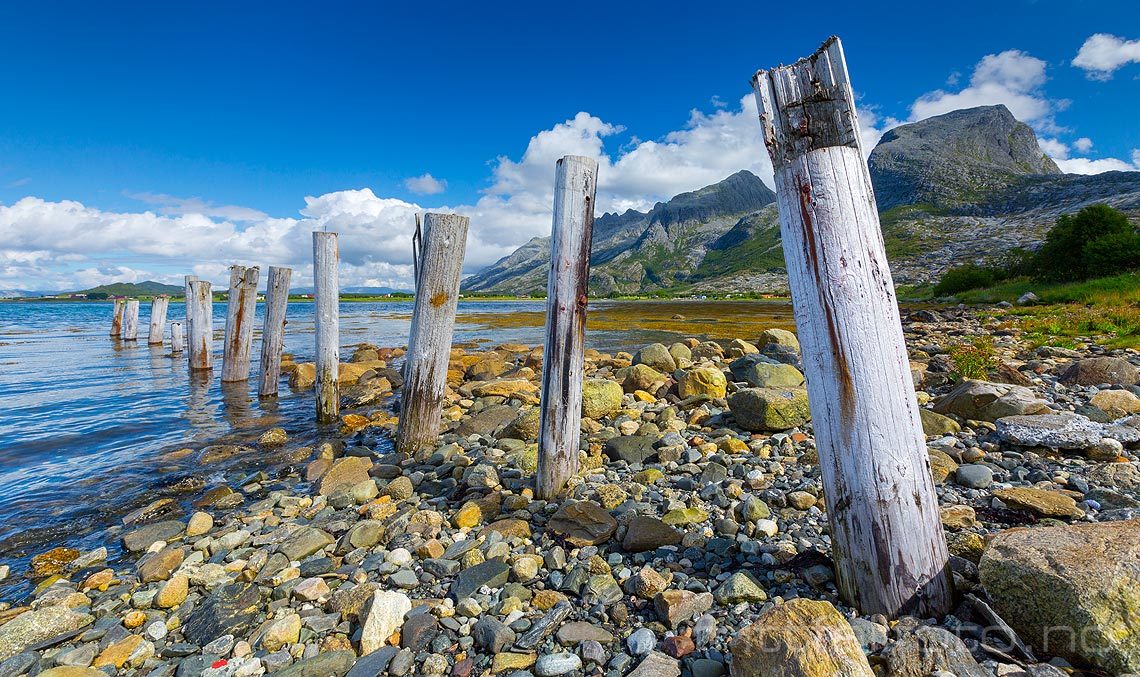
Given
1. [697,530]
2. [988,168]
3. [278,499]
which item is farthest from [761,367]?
[988,168]

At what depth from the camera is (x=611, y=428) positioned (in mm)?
8414

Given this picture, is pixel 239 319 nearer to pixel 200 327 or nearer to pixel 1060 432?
pixel 200 327

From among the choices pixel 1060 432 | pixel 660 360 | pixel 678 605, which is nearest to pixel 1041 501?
pixel 1060 432

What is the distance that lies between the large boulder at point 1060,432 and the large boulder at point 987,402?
55 centimetres

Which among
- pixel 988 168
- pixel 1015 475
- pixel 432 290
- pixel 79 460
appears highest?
pixel 988 168

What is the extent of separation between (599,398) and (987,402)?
577cm

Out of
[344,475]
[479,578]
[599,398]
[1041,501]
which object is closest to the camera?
[479,578]

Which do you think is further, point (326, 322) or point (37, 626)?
point (326, 322)

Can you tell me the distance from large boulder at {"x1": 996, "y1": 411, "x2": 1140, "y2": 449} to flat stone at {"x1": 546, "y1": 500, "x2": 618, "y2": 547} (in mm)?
5035

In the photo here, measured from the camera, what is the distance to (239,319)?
48.7 feet

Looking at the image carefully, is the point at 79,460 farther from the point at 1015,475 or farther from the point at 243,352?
the point at 1015,475

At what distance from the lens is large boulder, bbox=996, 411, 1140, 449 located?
5.48 meters

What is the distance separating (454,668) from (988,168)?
243 metres

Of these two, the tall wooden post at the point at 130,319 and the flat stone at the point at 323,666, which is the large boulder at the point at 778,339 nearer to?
the flat stone at the point at 323,666
